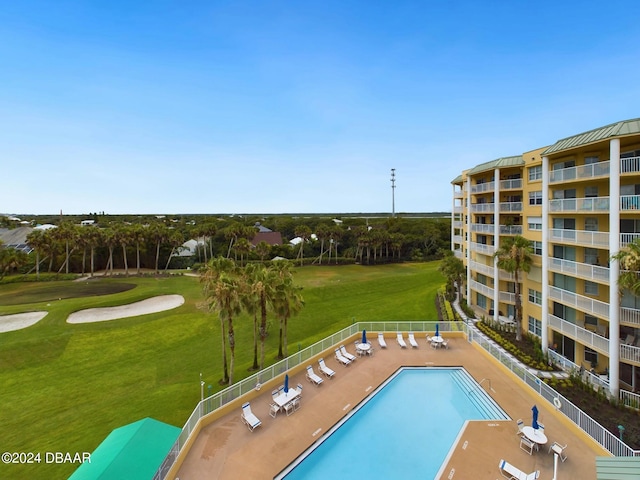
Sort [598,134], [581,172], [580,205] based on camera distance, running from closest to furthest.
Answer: [598,134] → [581,172] → [580,205]

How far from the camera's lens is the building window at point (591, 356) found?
20016mm

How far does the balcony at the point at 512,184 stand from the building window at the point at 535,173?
1278 mm

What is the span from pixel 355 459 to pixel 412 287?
113 ft

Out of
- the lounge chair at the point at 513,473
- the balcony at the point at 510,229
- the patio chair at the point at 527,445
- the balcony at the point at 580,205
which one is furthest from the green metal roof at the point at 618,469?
the balcony at the point at 510,229

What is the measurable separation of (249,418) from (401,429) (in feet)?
23.7

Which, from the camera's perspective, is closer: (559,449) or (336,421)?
(559,449)

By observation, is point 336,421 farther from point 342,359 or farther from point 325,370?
point 342,359

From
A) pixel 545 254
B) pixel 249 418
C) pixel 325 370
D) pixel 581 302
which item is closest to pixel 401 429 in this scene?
pixel 325 370

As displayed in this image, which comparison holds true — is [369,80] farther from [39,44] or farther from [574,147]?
[39,44]

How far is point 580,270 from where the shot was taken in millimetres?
19719

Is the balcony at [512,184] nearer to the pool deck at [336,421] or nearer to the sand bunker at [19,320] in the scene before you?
the pool deck at [336,421]

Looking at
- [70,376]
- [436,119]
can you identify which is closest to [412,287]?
[436,119]

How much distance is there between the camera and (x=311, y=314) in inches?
1400

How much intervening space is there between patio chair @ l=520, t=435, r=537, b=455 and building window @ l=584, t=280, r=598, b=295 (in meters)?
12.6
